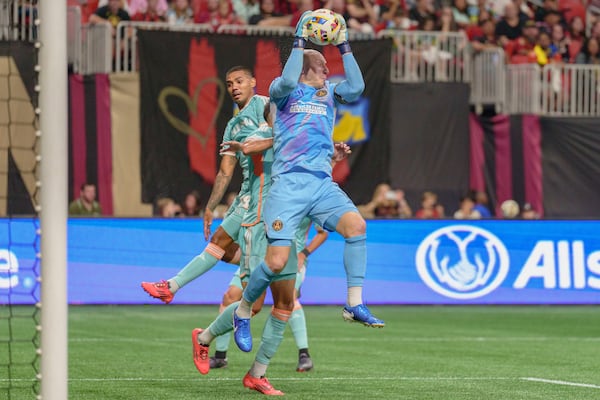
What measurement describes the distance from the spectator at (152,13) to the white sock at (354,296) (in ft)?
53.0

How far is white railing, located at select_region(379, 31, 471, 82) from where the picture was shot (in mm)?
24938

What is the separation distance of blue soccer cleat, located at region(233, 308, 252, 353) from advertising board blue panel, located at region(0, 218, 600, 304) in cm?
Result: 978

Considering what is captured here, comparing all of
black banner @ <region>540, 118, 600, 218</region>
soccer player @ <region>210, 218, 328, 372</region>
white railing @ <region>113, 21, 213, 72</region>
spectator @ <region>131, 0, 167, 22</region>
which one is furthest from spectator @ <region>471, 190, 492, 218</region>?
soccer player @ <region>210, 218, 328, 372</region>

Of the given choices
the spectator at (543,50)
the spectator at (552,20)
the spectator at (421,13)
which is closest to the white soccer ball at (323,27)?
the spectator at (421,13)

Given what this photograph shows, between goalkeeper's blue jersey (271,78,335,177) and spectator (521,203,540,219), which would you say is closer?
goalkeeper's blue jersey (271,78,335,177)

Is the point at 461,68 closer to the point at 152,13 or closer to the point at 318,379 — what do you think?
the point at 152,13

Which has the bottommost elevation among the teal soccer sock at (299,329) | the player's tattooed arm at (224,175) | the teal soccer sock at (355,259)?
the teal soccer sock at (299,329)

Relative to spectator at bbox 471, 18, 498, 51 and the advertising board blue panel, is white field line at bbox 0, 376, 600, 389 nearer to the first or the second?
the advertising board blue panel

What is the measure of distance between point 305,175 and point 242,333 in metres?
1.12

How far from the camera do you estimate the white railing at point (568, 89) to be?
2570 centimetres

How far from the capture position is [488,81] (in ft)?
84.1

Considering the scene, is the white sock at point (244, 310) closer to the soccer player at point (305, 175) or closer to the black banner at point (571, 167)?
the soccer player at point (305, 175)

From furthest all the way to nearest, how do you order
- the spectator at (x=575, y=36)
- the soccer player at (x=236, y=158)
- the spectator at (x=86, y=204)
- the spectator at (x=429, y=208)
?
the spectator at (x=575, y=36)
the spectator at (x=429, y=208)
the spectator at (x=86, y=204)
the soccer player at (x=236, y=158)

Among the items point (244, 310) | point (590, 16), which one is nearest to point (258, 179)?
point (244, 310)
